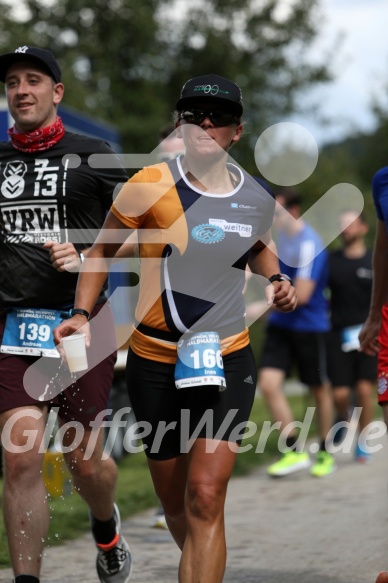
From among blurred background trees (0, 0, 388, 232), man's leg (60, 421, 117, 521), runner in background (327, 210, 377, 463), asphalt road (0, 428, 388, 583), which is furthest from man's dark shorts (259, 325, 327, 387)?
blurred background trees (0, 0, 388, 232)

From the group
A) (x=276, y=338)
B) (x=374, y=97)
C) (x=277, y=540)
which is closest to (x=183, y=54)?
(x=374, y=97)

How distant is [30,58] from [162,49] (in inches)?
1424

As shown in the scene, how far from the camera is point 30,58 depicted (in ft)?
17.3

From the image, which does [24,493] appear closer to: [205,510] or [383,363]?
[205,510]

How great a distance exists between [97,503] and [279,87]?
37960mm

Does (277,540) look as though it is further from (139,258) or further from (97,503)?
(139,258)

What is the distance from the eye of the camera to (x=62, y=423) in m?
5.33

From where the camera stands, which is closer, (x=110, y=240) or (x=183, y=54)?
(x=110, y=240)

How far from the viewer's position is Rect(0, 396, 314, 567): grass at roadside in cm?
714

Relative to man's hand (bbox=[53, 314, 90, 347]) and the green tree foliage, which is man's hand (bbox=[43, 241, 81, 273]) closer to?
man's hand (bbox=[53, 314, 90, 347])

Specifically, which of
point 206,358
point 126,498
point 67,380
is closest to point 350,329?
point 126,498

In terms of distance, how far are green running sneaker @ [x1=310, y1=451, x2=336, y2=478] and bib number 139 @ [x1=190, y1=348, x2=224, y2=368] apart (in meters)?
5.74

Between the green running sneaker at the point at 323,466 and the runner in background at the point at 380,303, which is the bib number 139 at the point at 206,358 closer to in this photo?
the runner in background at the point at 380,303

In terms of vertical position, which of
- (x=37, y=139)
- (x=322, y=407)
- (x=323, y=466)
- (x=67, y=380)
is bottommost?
(x=323, y=466)
